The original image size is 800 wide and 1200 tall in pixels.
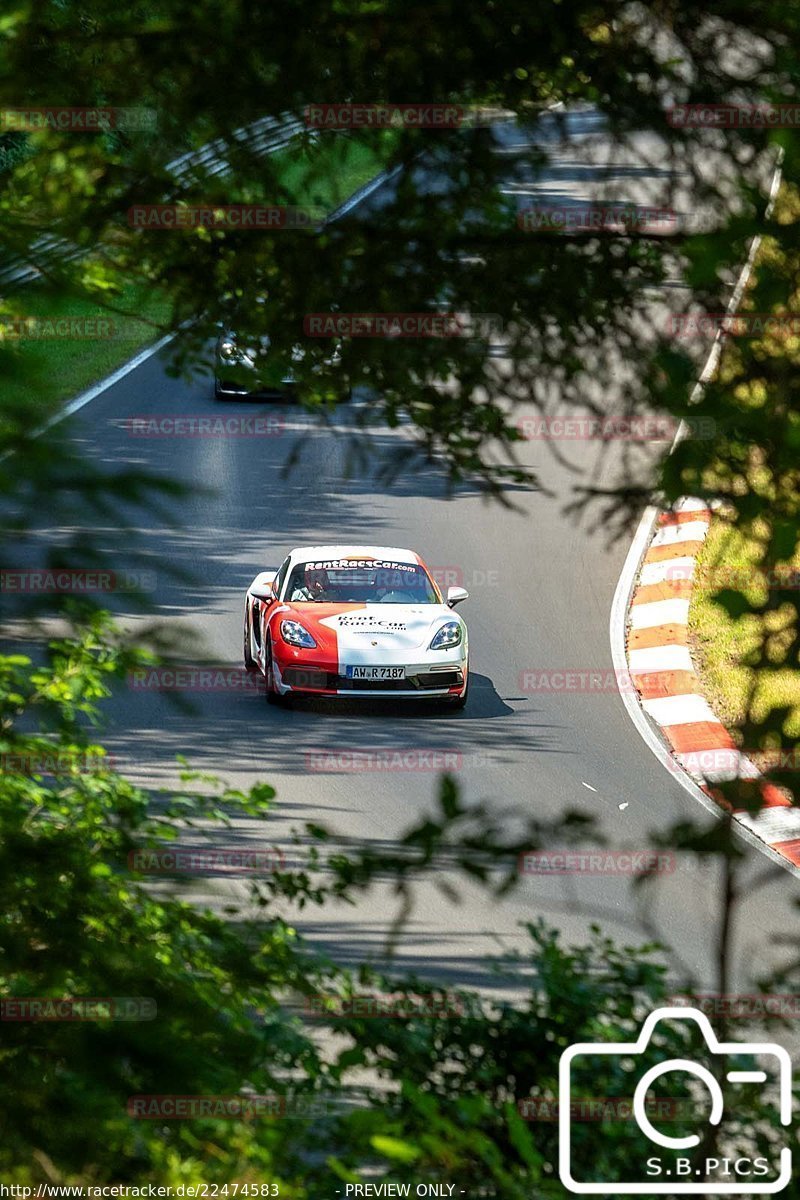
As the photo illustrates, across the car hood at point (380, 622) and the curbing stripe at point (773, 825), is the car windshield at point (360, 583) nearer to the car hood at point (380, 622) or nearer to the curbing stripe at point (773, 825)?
the car hood at point (380, 622)

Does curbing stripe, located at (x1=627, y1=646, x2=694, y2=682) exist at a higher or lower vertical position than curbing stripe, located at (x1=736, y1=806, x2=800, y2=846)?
lower

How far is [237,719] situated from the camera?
1251cm

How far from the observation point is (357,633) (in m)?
12.9

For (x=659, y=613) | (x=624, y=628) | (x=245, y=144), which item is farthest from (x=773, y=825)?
(x=245, y=144)

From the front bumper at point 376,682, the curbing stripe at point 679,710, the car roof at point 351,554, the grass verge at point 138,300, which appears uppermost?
the grass verge at point 138,300

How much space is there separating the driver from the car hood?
0.58 feet

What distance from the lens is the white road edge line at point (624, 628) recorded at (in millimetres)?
3163

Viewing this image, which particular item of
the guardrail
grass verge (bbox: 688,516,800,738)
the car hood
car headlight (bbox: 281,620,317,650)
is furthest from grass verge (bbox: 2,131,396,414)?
the car hood

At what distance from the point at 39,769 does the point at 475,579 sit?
42.6ft

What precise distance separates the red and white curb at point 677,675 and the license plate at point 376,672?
7.44 ft

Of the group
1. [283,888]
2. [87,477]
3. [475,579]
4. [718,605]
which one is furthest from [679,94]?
[475,579]

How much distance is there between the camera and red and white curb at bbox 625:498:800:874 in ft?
34.9

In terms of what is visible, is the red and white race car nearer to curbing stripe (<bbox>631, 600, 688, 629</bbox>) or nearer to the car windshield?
the car windshield

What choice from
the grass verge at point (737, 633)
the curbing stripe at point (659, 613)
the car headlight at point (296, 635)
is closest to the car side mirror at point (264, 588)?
the car headlight at point (296, 635)
